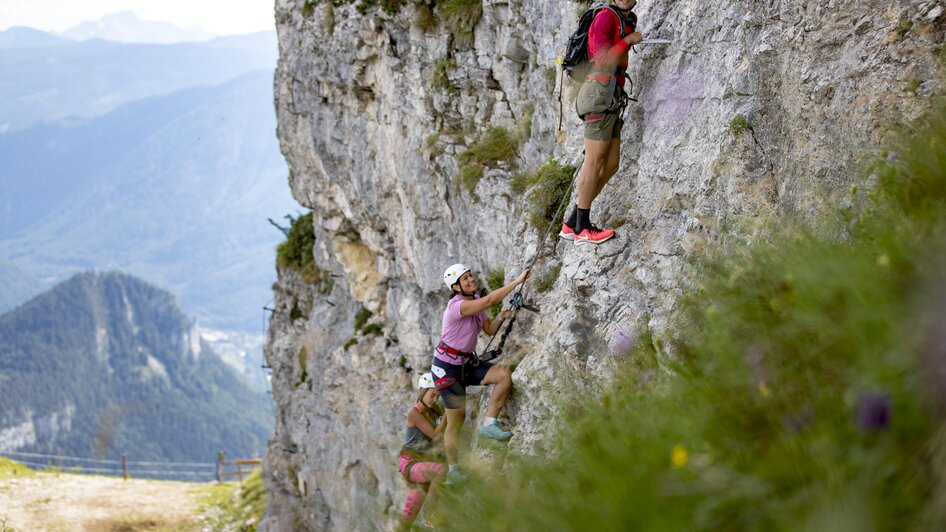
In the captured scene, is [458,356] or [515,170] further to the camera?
[515,170]

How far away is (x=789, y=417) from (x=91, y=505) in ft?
114

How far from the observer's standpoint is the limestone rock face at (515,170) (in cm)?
671

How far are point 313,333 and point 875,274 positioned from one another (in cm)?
→ 2250

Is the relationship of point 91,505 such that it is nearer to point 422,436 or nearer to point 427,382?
point 422,436

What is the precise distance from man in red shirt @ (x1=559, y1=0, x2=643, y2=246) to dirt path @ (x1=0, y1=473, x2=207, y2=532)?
27.8 meters

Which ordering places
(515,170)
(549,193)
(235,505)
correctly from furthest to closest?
(235,505) < (515,170) < (549,193)

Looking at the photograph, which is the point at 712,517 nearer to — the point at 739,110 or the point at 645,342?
the point at 645,342

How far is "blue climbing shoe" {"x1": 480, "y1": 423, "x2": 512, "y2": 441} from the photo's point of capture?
8.15m

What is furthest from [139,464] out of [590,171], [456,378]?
[590,171]

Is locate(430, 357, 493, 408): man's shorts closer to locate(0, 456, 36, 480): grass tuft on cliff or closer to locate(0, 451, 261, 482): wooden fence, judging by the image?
locate(0, 451, 261, 482): wooden fence

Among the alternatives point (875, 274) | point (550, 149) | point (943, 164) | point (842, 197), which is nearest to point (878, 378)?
point (875, 274)

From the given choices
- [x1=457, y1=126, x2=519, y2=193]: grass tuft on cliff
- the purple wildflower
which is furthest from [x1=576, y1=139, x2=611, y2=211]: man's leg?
the purple wildflower

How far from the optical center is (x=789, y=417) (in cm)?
300

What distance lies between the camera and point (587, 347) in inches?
311
